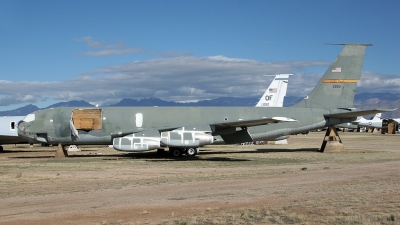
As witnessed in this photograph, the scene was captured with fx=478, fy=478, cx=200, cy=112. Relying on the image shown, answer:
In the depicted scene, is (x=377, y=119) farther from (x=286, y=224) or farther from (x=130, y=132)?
(x=286, y=224)

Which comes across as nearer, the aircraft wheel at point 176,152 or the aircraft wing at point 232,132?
the aircraft wing at point 232,132

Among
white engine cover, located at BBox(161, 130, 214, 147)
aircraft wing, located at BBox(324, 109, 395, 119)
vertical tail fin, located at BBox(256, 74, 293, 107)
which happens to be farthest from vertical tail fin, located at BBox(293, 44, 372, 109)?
vertical tail fin, located at BBox(256, 74, 293, 107)

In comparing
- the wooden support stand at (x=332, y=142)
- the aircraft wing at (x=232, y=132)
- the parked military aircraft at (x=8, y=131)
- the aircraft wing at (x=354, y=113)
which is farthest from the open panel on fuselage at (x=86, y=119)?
the wooden support stand at (x=332, y=142)

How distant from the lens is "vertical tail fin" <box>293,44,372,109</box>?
3400 cm

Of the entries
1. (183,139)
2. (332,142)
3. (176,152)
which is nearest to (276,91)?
(332,142)

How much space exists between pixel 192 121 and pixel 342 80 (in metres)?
11.4

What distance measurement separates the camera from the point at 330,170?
21031mm

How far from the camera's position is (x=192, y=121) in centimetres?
3142

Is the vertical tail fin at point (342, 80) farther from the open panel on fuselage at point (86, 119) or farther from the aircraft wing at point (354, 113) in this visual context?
the open panel on fuselage at point (86, 119)

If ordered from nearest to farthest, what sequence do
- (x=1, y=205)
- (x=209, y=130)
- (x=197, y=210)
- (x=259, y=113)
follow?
1. (x=197, y=210)
2. (x=1, y=205)
3. (x=209, y=130)
4. (x=259, y=113)

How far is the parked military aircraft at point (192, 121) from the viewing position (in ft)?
95.1

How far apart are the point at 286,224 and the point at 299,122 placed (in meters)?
24.5

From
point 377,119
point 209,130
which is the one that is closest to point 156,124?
point 209,130

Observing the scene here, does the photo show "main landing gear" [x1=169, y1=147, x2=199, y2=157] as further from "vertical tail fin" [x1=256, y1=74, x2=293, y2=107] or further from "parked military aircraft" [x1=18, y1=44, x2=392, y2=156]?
"vertical tail fin" [x1=256, y1=74, x2=293, y2=107]
